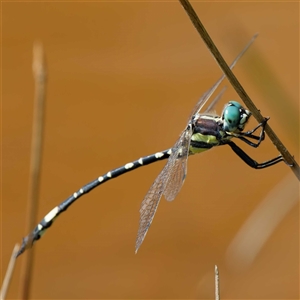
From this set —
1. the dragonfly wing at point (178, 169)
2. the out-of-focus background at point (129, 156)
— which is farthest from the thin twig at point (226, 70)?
the out-of-focus background at point (129, 156)

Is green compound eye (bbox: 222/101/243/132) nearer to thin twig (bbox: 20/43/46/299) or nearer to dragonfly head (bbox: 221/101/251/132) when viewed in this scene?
dragonfly head (bbox: 221/101/251/132)

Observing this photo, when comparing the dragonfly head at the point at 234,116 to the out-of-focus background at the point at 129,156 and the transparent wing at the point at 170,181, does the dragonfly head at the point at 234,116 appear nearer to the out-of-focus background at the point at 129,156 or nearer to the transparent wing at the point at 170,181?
the transparent wing at the point at 170,181

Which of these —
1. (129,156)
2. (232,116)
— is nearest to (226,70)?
(232,116)

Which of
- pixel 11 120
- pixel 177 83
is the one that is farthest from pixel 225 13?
pixel 11 120

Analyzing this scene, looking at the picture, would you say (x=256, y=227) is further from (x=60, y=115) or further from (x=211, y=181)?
(x=60, y=115)

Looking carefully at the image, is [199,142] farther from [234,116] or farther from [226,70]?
[226,70]

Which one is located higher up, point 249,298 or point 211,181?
point 211,181
